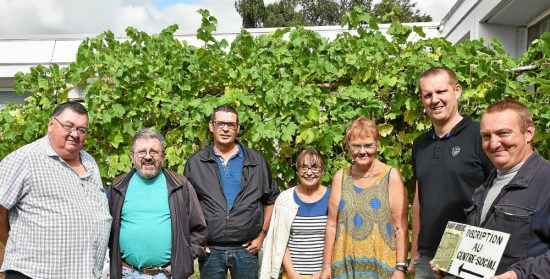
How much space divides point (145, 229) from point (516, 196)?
2.16 m

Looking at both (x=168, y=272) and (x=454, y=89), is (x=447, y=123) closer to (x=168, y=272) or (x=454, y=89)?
(x=454, y=89)

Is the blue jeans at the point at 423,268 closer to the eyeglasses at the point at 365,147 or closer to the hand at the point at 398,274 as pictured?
the hand at the point at 398,274

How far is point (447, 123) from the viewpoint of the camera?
126 inches

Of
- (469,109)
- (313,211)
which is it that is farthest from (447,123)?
(313,211)

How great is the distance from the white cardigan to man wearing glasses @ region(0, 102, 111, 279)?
3.88 feet

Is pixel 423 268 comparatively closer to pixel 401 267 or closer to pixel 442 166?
pixel 401 267

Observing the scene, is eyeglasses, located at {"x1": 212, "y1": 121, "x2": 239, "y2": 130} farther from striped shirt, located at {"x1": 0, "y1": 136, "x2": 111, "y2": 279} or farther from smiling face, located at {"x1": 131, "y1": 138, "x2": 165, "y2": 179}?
striped shirt, located at {"x1": 0, "y1": 136, "x2": 111, "y2": 279}

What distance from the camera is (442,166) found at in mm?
3088

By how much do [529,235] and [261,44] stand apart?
8.95ft

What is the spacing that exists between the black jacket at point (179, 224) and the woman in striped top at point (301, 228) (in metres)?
0.52

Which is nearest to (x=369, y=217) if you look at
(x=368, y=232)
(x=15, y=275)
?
(x=368, y=232)

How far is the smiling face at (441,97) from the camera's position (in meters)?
3.17

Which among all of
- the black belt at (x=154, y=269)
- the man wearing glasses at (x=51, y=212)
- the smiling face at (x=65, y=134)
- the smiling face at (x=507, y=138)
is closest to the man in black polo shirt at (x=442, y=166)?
the smiling face at (x=507, y=138)

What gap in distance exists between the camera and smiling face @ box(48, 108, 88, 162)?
3232mm
